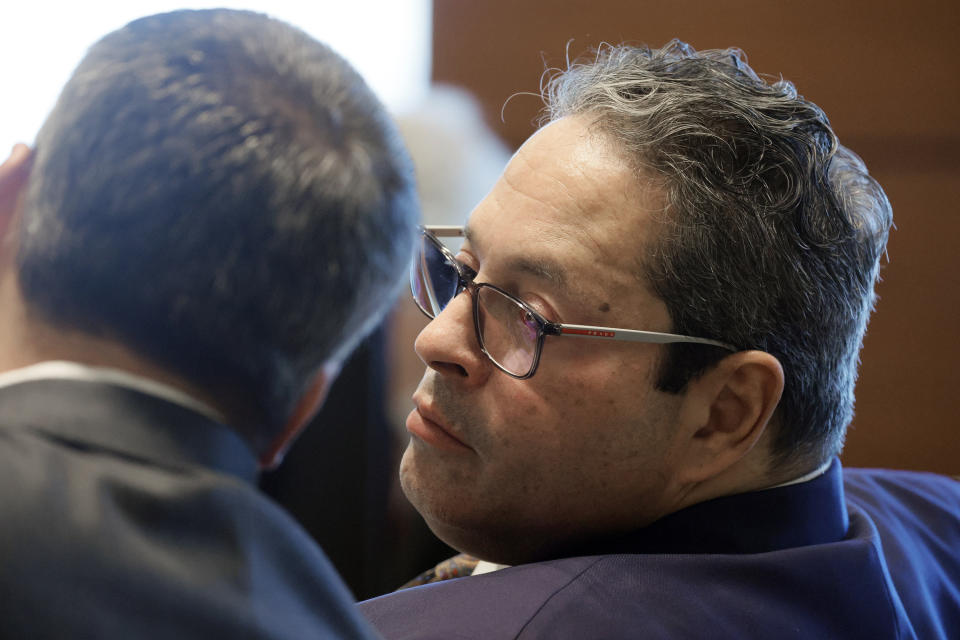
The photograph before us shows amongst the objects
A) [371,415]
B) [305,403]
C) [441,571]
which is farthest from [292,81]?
[371,415]

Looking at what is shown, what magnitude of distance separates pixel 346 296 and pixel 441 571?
3.20 ft

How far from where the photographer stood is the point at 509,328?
1084mm

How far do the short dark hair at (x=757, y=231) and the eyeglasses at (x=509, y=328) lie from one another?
58mm

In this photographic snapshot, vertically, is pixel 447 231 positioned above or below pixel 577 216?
below

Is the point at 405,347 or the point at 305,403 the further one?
the point at 405,347

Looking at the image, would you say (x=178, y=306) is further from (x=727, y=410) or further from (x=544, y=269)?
(x=727, y=410)

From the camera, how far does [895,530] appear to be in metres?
1.28

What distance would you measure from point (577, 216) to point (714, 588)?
457 mm

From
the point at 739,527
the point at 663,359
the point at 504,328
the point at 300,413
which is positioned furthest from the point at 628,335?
the point at 300,413

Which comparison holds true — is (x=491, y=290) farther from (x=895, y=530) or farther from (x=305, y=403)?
(x=895, y=530)

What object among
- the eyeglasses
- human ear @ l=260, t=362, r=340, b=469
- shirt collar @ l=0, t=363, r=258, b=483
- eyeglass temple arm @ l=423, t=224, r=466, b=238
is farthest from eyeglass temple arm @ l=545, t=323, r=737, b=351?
shirt collar @ l=0, t=363, r=258, b=483

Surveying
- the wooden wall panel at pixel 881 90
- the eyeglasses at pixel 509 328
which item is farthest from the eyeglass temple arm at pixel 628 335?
the wooden wall panel at pixel 881 90

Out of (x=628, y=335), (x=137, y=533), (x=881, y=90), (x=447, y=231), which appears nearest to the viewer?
(x=137, y=533)

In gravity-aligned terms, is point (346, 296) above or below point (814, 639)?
above
